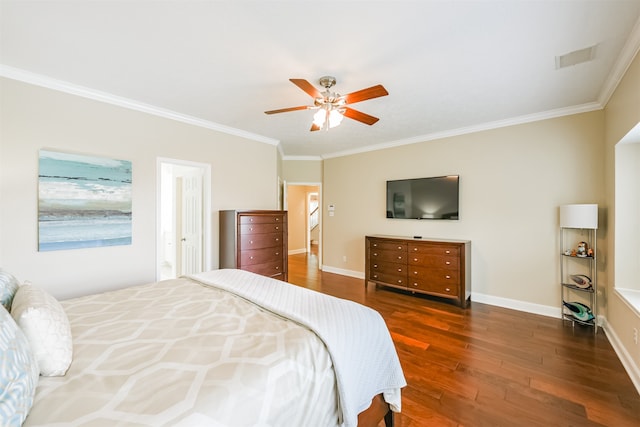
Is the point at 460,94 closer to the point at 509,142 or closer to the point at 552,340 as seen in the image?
the point at 509,142

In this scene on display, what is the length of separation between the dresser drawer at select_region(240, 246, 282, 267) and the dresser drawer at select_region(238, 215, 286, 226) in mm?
410

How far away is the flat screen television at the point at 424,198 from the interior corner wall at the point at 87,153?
289 cm

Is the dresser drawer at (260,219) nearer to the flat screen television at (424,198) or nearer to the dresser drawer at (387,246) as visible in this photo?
the dresser drawer at (387,246)

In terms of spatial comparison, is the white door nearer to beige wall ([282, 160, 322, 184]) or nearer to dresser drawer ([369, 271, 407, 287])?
beige wall ([282, 160, 322, 184])

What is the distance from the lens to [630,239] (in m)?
2.59

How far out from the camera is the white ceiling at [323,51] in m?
1.76

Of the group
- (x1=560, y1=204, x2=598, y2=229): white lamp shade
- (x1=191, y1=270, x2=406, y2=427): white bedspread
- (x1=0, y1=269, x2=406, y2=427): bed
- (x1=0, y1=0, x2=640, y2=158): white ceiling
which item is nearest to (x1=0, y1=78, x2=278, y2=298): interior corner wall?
(x1=0, y1=0, x2=640, y2=158): white ceiling

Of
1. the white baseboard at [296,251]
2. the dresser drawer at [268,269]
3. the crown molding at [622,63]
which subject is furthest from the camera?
the white baseboard at [296,251]

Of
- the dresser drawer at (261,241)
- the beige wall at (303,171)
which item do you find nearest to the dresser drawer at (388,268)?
the dresser drawer at (261,241)

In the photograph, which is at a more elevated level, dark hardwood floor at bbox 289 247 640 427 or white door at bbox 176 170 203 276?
white door at bbox 176 170 203 276

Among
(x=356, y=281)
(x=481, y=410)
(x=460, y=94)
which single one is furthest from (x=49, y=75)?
(x=356, y=281)

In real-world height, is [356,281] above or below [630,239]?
below

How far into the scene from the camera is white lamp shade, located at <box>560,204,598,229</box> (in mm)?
2953

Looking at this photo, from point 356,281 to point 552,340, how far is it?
2.94 meters
